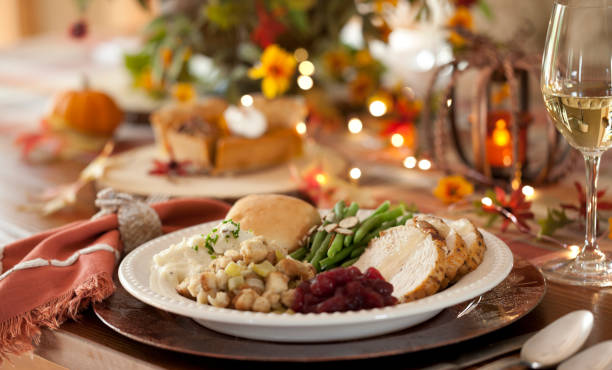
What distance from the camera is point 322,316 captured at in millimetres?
927

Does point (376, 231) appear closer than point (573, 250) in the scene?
Yes

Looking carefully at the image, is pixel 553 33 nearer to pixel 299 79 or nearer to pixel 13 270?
pixel 13 270

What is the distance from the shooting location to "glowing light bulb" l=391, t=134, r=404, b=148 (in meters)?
2.39

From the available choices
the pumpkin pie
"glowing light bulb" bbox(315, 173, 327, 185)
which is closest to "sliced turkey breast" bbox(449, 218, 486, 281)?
"glowing light bulb" bbox(315, 173, 327, 185)

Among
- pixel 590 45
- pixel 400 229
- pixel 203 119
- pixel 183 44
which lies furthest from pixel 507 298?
pixel 183 44

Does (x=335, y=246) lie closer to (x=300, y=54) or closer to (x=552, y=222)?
(x=552, y=222)

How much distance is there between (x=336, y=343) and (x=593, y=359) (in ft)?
0.99

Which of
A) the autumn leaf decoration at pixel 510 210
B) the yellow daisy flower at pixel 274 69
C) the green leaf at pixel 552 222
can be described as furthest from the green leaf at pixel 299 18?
the green leaf at pixel 552 222

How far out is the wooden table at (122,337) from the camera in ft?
3.26

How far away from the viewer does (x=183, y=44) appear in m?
2.68

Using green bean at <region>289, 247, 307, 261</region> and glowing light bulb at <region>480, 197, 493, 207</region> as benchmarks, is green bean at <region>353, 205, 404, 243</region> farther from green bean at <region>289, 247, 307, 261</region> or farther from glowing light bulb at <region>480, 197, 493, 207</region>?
glowing light bulb at <region>480, 197, 493, 207</region>

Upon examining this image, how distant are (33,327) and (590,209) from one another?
854mm

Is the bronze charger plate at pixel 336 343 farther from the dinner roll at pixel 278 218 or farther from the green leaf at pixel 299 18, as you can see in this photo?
the green leaf at pixel 299 18

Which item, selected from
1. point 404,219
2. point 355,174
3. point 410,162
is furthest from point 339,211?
point 410,162
